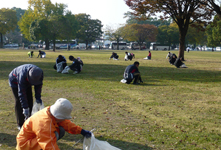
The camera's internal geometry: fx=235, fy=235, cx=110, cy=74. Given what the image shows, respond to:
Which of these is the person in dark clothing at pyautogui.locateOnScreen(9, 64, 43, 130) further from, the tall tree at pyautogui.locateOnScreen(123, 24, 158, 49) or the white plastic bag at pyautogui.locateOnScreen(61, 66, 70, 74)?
the tall tree at pyautogui.locateOnScreen(123, 24, 158, 49)

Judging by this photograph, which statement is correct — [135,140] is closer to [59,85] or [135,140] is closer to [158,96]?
[158,96]

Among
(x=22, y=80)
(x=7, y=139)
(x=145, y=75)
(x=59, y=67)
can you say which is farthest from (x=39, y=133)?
(x=59, y=67)

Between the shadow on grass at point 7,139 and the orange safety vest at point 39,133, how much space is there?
1.57 meters

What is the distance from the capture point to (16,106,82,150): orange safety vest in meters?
3.25

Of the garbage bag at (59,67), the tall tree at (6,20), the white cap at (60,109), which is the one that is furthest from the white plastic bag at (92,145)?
the tall tree at (6,20)

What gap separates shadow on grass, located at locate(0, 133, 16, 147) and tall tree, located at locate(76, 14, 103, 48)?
80.3 metres

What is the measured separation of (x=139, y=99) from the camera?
29.4 ft

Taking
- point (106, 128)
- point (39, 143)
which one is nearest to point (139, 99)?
point (106, 128)

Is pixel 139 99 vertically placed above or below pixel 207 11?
below

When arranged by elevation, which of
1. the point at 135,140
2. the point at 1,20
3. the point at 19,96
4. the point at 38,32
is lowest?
the point at 135,140

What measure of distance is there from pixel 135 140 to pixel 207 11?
89.8ft

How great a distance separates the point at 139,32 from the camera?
89.2m

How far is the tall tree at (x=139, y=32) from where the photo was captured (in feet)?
293

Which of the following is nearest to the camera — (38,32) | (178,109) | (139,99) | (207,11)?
(178,109)
